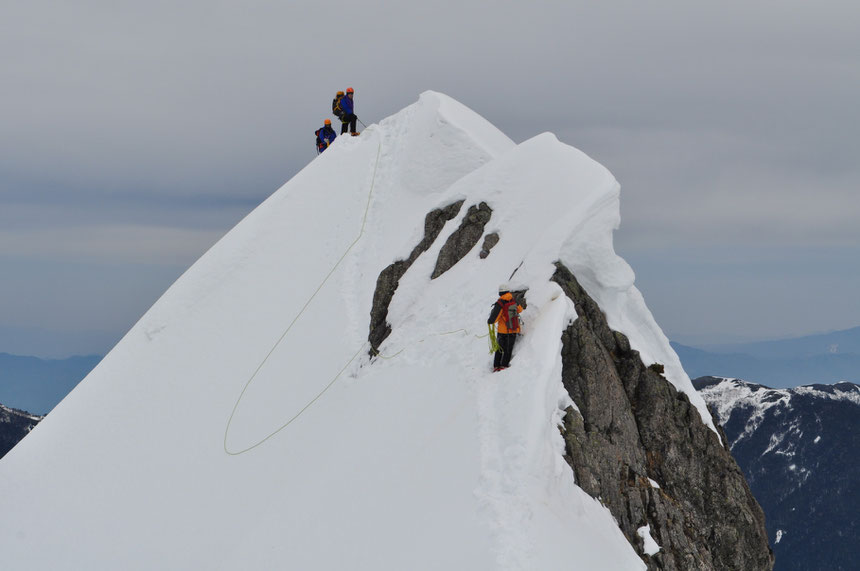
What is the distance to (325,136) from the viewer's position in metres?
36.7

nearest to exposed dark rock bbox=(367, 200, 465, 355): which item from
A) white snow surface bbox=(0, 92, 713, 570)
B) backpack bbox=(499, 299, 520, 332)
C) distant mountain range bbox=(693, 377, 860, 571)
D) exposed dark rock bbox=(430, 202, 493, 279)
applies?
white snow surface bbox=(0, 92, 713, 570)

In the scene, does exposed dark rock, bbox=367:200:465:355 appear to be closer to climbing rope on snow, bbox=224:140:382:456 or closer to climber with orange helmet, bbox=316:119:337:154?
climbing rope on snow, bbox=224:140:382:456

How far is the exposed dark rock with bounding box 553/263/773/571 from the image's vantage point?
53.5 feet

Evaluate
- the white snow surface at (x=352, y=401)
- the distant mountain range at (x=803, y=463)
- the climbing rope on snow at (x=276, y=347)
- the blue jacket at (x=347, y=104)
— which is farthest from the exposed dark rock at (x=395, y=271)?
the distant mountain range at (x=803, y=463)

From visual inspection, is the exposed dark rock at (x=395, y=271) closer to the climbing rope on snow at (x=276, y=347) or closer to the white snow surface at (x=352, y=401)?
the white snow surface at (x=352, y=401)

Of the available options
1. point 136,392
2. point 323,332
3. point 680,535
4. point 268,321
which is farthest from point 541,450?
point 136,392

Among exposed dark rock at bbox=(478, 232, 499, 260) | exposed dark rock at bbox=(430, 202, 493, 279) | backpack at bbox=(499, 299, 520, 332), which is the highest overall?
exposed dark rock at bbox=(430, 202, 493, 279)

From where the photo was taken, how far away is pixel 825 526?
436 ft

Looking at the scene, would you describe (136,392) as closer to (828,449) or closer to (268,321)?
(268,321)

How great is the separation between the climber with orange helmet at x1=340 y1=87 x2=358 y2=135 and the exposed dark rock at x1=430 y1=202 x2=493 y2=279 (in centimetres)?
1463

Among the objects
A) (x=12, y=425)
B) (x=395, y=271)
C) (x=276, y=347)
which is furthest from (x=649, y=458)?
(x=12, y=425)

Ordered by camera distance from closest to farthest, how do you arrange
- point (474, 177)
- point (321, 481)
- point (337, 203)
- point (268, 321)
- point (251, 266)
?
point (321, 481)
point (474, 177)
point (268, 321)
point (251, 266)
point (337, 203)

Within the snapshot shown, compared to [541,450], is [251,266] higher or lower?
higher

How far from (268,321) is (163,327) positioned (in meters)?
4.70
